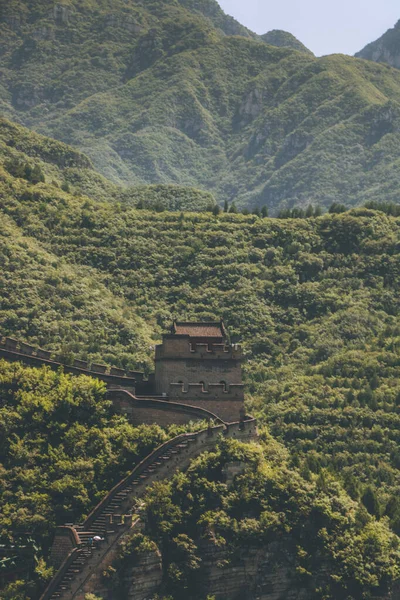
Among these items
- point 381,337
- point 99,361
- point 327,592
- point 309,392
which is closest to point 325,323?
point 381,337

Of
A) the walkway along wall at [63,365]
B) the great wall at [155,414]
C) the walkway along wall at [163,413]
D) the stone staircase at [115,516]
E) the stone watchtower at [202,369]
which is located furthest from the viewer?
the walkway along wall at [63,365]

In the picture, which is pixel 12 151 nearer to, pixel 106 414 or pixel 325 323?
pixel 325 323

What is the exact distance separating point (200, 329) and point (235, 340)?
1742 inches

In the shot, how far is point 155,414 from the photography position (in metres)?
78.1

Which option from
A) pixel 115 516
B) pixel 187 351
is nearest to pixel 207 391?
pixel 187 351

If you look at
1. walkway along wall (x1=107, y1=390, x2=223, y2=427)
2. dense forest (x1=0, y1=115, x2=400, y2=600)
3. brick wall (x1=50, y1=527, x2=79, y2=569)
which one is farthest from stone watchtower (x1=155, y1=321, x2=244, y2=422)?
brick wall (x1=50, y1=527, x2=79, y2=569)

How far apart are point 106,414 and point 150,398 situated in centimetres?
289

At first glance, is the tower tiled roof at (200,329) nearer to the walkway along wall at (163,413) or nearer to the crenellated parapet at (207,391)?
the crenellated parapet at (207,391)

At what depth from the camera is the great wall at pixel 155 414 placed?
224ft

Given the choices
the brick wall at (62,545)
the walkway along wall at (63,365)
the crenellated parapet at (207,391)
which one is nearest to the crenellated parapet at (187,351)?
→ the walkway along wall at (63,365)

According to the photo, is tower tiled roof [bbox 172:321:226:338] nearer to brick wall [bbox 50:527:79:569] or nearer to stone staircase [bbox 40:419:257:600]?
stone staircase [bbox 40:419:257:600]

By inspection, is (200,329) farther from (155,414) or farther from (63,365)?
(155,414)

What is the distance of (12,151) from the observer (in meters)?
190

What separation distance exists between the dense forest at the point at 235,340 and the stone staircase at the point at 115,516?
1.11m
